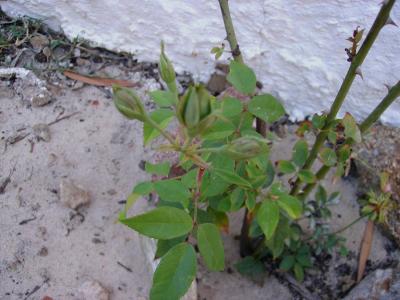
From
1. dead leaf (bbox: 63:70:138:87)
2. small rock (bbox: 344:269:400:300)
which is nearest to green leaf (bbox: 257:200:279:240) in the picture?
small rock (bbox: 344:269:400:300)

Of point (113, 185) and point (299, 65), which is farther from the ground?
point (299, 65)

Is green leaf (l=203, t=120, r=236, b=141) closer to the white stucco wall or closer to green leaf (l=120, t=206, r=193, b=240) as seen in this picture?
green leaf (l=120, t=206, r=193, b=240)

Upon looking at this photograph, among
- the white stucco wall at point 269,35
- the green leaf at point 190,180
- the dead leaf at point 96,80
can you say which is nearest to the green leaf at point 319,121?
the green leaf at point 190,180

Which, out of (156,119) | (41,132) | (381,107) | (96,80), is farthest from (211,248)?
(96,80)

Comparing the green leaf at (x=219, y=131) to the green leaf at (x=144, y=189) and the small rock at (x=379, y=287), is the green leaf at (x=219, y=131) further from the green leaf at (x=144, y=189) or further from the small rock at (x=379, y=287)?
the small rock at (x=379, y=287)

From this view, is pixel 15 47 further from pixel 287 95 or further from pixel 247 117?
pixel 247 117

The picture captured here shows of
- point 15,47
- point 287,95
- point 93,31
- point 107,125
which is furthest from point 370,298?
point 15,47
